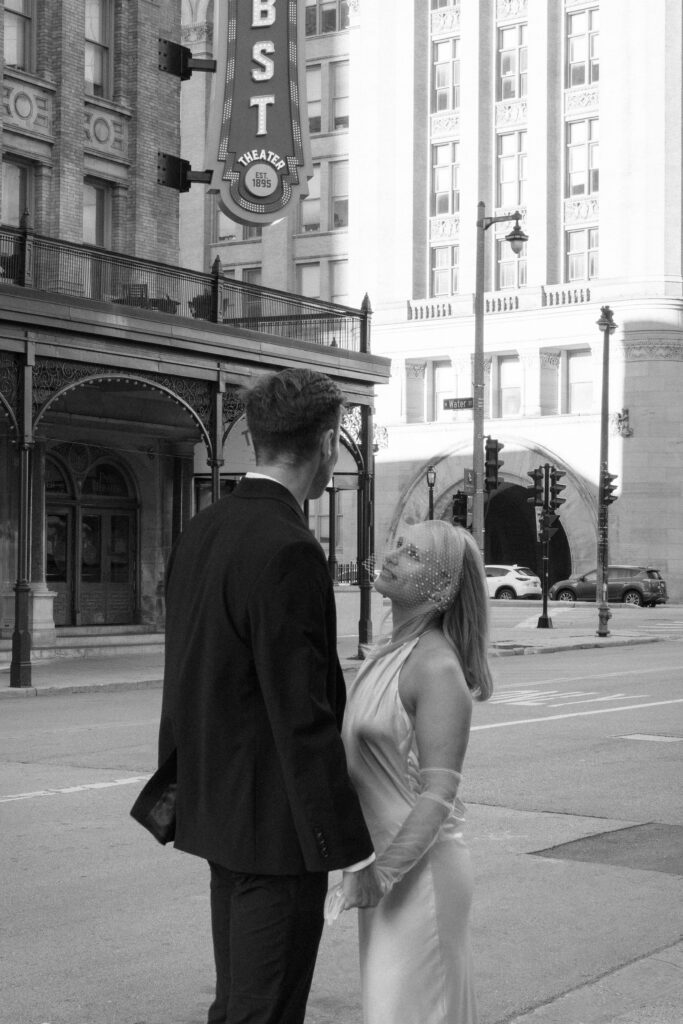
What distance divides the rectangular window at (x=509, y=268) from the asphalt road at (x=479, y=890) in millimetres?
48258

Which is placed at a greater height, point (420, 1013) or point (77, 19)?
point (77, 19)

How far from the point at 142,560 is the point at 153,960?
76.7 ft

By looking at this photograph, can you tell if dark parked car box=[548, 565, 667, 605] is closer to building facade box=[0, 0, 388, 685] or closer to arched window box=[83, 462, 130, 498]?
building facade box=[0, 0, 388, 685]

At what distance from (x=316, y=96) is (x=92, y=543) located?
139 ft

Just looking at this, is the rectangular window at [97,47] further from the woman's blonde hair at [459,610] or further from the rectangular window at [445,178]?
the rectangular window at [445,178]

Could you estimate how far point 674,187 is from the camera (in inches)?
2272

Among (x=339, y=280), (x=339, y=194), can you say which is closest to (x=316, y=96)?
(x=339, y=194)

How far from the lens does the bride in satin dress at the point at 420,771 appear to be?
3.51m

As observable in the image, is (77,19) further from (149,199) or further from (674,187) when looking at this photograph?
(674,187)

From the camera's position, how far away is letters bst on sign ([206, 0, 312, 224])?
2534cm

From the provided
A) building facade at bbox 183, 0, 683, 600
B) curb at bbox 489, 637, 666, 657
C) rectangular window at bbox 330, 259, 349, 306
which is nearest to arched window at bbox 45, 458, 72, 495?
curb at bbox 489, 637, 666, 657

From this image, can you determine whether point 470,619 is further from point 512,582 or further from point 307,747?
point 512,582

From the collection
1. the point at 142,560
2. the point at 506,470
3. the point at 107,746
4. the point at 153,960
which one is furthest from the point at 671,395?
the point at 153,960

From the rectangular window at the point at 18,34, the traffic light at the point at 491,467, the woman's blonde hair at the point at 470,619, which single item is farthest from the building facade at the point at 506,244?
the woman's blonde hair at the point at 470,619
